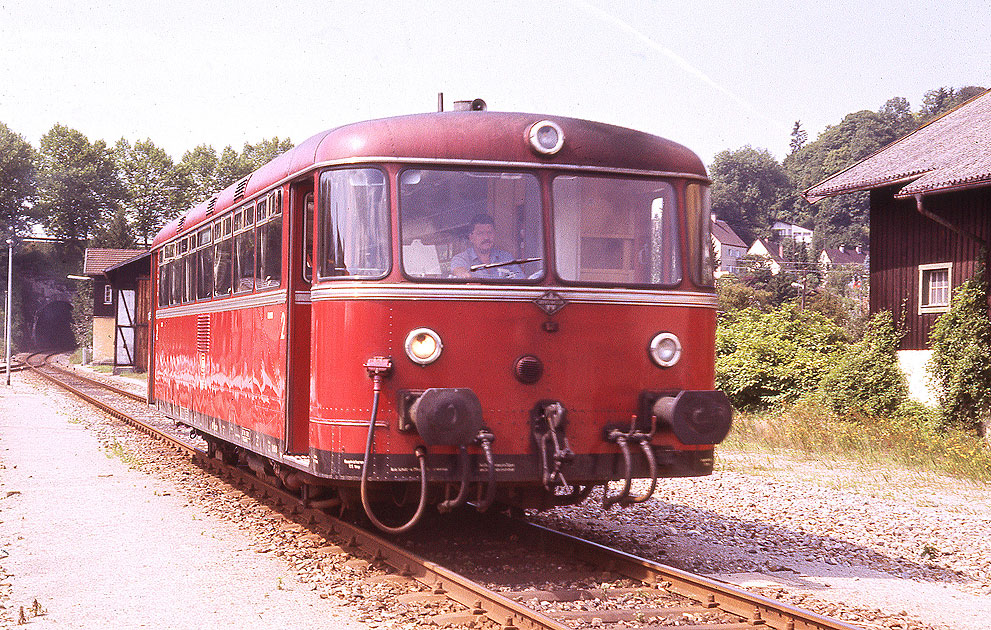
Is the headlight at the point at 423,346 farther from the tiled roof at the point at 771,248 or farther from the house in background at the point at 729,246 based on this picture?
A: the tiled roof at the point at 771,248

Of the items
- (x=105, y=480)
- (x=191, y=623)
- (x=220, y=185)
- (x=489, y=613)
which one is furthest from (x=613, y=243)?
(x=220, y=185)

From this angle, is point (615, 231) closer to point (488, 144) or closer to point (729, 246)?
point (488, 144)

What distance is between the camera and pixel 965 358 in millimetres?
18844

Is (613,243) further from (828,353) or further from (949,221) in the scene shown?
(828,353)

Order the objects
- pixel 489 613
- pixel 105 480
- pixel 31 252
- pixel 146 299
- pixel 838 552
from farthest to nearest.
Result: pixel 31 252 → pixel 146 299 → pixel 105 480 → pixel 838 552 → pixel 489 613

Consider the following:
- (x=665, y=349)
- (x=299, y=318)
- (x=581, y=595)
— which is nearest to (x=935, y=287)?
(x=665, y=349)

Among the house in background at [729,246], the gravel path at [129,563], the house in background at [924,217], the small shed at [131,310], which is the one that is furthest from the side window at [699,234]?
the house in background at [729,246]

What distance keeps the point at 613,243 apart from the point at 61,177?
90.6 m

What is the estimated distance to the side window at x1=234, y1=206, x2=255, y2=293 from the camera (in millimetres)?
9266

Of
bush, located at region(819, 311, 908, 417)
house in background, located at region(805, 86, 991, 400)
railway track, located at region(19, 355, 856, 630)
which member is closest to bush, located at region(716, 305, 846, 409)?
bush, located at region(819, 311, 908, 417)

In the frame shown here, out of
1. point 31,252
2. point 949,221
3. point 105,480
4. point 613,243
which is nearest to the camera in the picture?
point 613,243

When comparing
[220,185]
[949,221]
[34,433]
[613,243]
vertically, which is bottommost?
[34,433]

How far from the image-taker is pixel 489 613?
19.9ft

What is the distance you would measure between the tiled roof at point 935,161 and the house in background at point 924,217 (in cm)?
2
